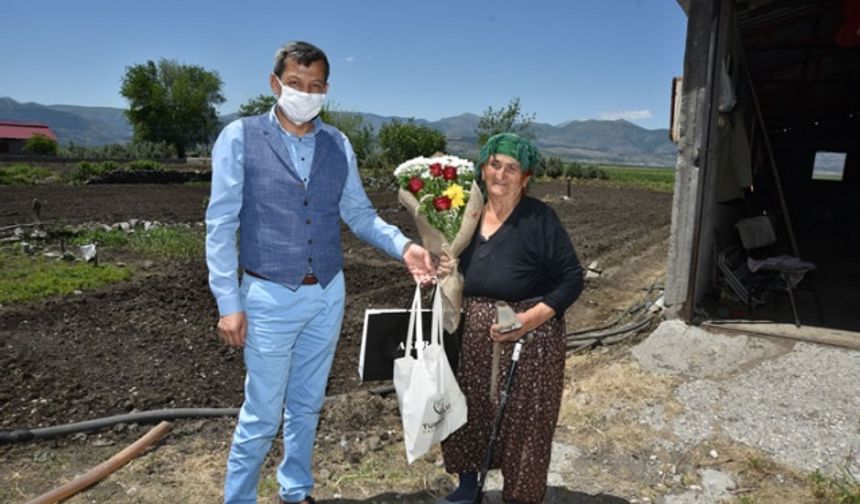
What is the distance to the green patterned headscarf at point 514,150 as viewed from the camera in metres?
2.71

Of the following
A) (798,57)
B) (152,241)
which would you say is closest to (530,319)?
(798,57)

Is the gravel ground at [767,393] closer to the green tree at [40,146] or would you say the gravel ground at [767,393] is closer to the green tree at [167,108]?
the green tree at [40,146]

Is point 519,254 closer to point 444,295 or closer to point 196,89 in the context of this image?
point 444,295

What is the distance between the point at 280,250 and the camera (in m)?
A: 2.66

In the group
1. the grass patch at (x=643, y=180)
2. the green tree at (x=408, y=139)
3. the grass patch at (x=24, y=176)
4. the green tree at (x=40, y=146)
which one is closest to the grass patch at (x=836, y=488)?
the grass patch at (x=24, y=176)

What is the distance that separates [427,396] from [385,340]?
0.50m

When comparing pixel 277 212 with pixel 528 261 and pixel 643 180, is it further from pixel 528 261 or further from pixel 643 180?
pixel 643 180

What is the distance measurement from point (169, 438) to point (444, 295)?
106 inches

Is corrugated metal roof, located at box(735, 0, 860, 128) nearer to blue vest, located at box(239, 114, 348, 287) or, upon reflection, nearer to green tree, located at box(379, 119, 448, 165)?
blue vest, located at box(239, 114, 348, 287)

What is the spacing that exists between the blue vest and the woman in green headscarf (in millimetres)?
694

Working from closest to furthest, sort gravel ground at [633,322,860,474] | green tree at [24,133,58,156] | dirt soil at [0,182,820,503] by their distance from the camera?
dirt soil at [0,182,820,503] → gravel ground at [633,322,860,474] → green tree at [24,133,58,156]

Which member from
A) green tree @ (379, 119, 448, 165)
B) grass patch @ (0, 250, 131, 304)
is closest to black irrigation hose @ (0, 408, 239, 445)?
grass patch @ (0, 250, 131, 304)

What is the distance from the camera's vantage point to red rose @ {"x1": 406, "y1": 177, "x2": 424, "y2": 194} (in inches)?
116

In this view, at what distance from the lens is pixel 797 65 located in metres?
9.93
